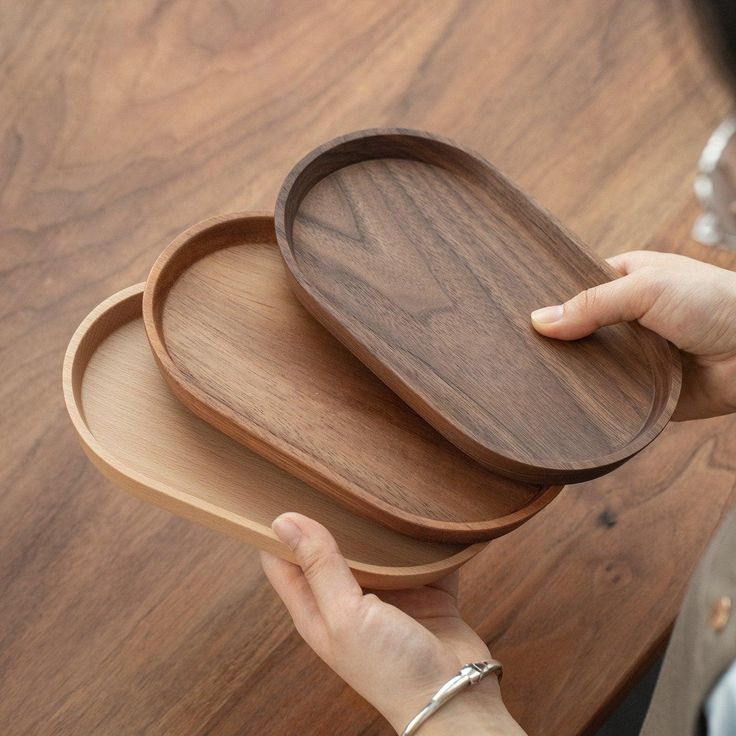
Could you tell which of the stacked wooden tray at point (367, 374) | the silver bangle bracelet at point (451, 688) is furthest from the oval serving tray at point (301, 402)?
the silver bangle bracelet at point (451, 688)

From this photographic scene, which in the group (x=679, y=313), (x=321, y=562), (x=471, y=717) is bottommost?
(x=471, y=717)

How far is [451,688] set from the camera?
695 millimetres

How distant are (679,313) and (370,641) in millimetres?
374

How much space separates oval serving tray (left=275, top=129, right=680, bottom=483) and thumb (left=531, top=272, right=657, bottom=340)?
0.01m

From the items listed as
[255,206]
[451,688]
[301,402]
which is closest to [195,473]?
[301,402]

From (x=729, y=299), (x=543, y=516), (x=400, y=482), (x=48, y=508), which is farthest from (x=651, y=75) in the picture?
(x=48, y=508)

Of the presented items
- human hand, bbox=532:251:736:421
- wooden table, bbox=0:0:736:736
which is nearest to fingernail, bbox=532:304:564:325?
human hand, bbox=532:251:736:421

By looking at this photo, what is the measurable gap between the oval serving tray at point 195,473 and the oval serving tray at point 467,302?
10 cm

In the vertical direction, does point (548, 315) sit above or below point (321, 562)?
above

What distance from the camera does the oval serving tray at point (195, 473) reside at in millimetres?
681

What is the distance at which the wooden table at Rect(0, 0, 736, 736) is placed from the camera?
816 millimetres

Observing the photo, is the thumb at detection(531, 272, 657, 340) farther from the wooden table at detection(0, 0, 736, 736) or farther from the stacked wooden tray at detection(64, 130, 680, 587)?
the wooden table at detection(0, 0, 736, 736)

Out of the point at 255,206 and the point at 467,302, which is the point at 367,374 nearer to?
the point at 467,302

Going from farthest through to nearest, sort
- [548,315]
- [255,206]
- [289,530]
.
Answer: [255,206] → [548,315] → [289,530]
